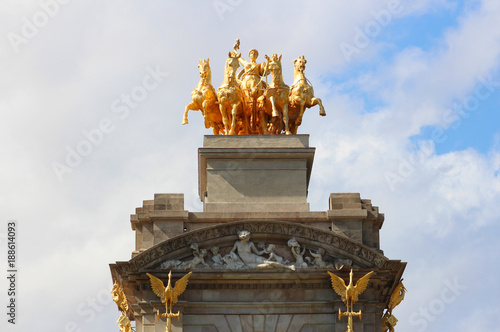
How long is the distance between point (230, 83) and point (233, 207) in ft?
21.1

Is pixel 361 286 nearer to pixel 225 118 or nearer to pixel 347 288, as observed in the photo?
pixel 347 288

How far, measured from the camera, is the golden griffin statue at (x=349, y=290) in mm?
70438

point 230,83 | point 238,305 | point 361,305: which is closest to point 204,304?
point 238,305

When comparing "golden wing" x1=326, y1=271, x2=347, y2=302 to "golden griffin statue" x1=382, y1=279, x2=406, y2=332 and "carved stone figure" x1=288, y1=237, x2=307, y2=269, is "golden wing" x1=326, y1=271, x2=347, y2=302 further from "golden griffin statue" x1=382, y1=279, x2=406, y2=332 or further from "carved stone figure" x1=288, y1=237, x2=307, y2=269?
"golden griffin statue" x1=382, y1=279, x2=406, y2=332

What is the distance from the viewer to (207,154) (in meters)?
75.3

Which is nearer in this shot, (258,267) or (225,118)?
(258,267)

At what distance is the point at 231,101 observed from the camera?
76812 mm

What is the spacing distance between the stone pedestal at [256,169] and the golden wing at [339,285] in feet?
15.5

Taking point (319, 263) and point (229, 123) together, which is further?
point (229, 123)

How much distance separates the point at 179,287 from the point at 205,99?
34.9ft

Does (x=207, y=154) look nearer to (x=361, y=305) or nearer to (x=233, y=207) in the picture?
(x=233, y=207)

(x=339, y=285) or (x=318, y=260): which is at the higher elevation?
(x=318, y=260)

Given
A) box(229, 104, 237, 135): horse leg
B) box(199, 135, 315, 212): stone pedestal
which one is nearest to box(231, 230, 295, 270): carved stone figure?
box(199, 135, 315, 212): stone pedestal

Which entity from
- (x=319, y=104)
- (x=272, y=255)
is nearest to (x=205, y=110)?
(x=319, y=104)
